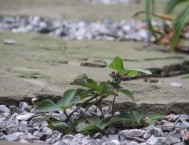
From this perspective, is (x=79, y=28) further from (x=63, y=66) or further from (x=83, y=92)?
(x=83, y=92)

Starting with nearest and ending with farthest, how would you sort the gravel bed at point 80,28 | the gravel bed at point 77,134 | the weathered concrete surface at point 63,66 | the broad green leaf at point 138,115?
the gravel bed at point 77,134
the broad green leaf at point 138,115
the weathered concrete surface at point 63,66
the gravel bed at point 80,28

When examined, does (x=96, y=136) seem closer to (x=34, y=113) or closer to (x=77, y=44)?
(x=34, y=113)

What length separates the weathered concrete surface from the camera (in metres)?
1.75

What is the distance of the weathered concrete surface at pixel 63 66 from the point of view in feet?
5.74

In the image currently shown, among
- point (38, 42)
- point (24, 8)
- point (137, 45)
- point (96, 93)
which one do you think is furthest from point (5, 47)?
point (24, 8)

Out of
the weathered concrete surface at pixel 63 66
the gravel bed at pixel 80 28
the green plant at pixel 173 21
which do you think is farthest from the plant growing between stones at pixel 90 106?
the gravel bed at pixel 80 28

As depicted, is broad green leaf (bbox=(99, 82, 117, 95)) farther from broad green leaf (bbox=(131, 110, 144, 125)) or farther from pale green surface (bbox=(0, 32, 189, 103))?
pale green surface (bbox=(0, 32, 189, 103))

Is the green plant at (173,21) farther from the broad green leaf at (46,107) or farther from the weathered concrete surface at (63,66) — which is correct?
the broad green leaf at (46,107)

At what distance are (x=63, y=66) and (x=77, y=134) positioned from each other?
0.73 meters

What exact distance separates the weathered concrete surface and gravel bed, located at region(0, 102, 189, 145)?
0.40ft

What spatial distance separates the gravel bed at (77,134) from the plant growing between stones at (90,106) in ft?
0.08

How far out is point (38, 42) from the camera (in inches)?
105

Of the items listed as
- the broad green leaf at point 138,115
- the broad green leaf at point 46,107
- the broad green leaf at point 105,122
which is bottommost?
the broad green leaf at point 105,122

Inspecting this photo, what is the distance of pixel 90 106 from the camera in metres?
1.54
